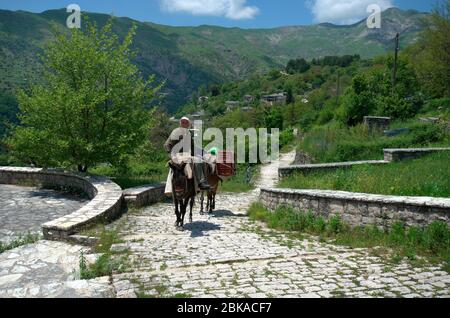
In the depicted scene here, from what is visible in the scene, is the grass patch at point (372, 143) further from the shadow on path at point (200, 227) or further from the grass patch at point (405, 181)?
the shadow on path at point (200, 227)

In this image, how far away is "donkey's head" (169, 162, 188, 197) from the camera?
8891 mm

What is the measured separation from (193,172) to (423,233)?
184 inches

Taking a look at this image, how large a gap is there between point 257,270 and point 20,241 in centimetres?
480

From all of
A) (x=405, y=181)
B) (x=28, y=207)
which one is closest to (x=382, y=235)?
(x=405, y=181)

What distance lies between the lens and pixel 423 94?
28.0m

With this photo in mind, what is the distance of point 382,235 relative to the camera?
23.4 feet

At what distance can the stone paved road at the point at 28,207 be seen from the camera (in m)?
9.27

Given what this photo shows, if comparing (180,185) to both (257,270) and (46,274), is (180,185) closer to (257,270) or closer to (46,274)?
(46,274)

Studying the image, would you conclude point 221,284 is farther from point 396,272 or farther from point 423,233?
point 423,233

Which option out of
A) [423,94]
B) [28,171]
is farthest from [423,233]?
[423,94]

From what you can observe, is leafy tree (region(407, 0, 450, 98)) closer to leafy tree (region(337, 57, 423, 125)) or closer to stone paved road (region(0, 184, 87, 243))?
leafy tree (region(337, 57, 423, 125))

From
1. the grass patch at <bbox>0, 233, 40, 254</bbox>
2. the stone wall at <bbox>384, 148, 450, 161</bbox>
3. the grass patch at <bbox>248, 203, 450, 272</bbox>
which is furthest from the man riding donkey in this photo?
the stone wall at <bbox>384, 148, 450, 161</bbox>

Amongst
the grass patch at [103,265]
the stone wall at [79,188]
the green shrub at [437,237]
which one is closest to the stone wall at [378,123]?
the stone wall at [79,188]

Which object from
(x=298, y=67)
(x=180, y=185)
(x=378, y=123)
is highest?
(x=298, y=67)
